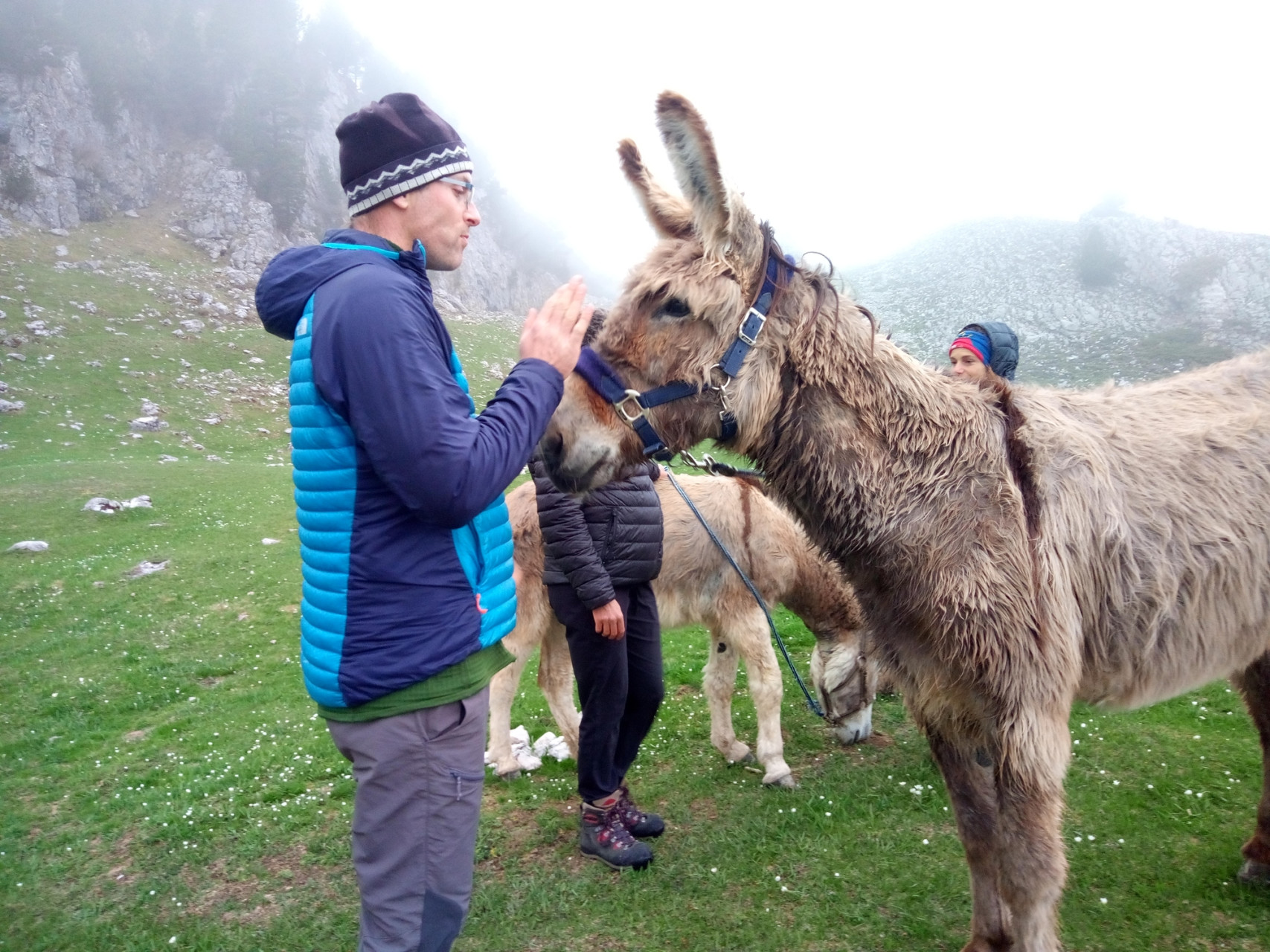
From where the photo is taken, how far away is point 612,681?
14.3 ft

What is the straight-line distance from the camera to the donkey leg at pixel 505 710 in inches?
235

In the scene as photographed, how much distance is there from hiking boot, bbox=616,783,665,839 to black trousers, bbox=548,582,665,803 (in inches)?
8.7

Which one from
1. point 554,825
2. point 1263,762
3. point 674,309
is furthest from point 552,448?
point 1263,762

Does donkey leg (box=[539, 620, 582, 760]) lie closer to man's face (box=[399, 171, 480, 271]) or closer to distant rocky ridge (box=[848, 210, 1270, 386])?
man's face (box=[399, 171, 480, 271])

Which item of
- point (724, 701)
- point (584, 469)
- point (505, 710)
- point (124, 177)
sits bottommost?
point (724, 701)

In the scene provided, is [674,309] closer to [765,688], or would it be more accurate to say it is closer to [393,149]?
[393,149]

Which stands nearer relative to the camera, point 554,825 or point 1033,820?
point 1033,820

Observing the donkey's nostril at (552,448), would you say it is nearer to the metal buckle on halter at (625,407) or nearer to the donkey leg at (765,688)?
the metal buckle on halter at (625,407)

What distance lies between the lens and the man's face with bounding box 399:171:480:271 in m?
2.20

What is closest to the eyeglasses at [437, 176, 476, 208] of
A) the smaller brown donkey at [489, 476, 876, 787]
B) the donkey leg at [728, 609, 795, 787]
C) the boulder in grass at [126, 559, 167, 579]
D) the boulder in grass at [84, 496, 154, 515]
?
the smaller brown donkey at [489, 476, 876, 787]

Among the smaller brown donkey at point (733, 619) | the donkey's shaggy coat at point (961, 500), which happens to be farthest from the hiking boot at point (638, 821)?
the donkey's shaggy coat at point (961, 500)

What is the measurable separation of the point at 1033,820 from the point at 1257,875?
2588mm

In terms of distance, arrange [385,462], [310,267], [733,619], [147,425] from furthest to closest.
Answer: [147,425] → [733,619] → [310,267] → [385,462]

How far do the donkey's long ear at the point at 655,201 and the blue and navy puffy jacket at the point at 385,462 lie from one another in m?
0.93
